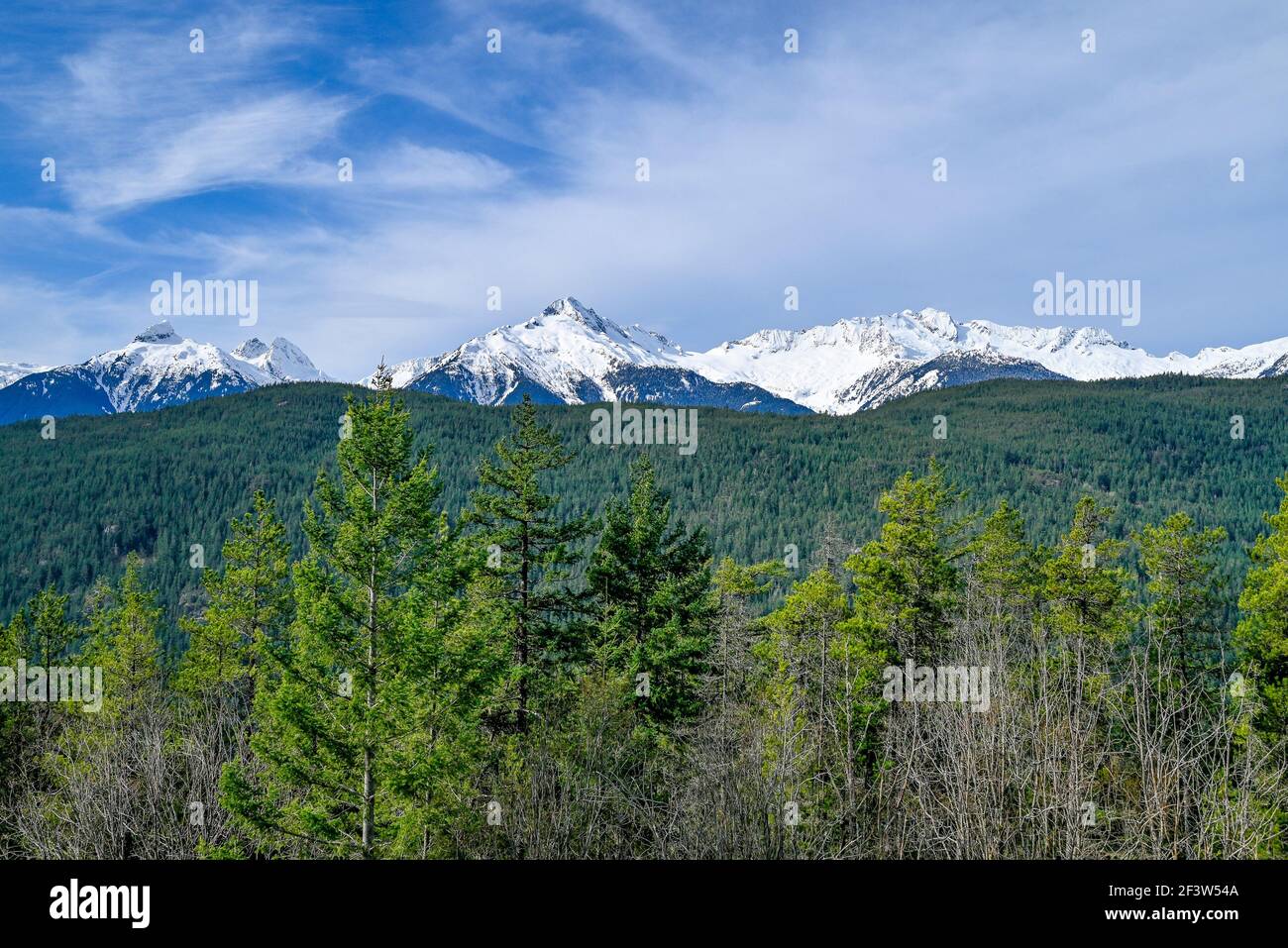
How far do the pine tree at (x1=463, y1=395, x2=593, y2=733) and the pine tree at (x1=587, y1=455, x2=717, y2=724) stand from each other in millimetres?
1911

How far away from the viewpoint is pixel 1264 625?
19016 millimetres

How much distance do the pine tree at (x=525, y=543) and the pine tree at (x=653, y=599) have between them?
1.91 m

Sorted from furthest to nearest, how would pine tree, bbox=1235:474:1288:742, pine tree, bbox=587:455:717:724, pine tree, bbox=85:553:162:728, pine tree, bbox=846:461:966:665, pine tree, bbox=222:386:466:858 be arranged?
pine tree, bbox=85:553:162:728
pine tree, bbox=587:455:717:724
pine tree, bbox=846:461:966:665
pine tree, bbox=1235:474:1288:742
pine tree, bbox=222:386:466:858

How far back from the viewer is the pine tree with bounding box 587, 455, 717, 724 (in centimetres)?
2202

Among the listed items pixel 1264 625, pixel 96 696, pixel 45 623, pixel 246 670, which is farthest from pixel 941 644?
pixel 45 623

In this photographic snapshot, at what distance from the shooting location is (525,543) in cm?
2017

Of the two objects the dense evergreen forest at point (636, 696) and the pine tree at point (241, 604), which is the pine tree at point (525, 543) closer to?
the dense evergreen forest at point (636, 696)

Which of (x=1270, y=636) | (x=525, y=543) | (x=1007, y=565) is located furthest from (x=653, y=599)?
(x=1270, y=636)

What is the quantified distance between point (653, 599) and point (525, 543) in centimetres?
483

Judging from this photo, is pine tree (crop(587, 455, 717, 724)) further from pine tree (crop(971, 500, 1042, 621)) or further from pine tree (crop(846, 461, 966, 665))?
pine tree (crop(971, 500, 1042, 621))

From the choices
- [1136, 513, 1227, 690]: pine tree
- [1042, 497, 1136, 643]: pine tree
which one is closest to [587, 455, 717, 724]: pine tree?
[1042, 497, 1136, 643]: pine tree

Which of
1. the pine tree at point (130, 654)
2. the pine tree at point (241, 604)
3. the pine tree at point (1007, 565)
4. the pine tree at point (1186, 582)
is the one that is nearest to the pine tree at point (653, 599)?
the pine tree at point (1007, 565)

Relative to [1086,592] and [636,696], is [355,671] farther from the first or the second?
[1086,592]

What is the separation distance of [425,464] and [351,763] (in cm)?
615
